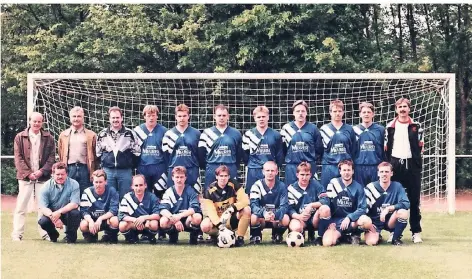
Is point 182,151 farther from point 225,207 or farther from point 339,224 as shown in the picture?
point 339,224

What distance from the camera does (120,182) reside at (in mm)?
6137

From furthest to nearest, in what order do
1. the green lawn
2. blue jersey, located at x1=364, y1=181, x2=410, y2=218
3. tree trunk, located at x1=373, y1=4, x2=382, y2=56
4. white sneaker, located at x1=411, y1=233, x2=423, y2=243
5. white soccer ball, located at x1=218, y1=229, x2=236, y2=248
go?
tree trunk, located at x1=373, y1=4, x2=382, y2=56, white sneaker, located at x1=411, y1=233, x2=423, y2=243, blue jersey, located at x1=364, y1=181, x2=410, y2=218, white soccer ball, located at x1=218, y1=229, x2=236, y2=248, the green lawn

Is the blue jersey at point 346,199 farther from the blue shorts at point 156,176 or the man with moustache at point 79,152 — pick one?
the man with moustache at point 79,152

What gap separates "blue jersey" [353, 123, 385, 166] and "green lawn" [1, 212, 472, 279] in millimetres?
843

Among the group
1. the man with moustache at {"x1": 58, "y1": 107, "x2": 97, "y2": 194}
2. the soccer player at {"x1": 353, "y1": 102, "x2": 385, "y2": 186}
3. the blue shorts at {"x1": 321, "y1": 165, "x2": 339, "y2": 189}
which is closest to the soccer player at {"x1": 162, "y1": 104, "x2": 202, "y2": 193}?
the man with moustache at {"x1": 58, "y1": 107, "x2": 97, "y2": 194}

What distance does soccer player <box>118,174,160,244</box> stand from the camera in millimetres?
5730

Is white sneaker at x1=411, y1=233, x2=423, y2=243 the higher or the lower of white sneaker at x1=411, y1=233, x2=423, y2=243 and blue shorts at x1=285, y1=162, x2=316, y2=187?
the lower

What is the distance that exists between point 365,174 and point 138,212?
7.14ft

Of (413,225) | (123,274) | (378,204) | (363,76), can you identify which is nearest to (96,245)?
(123,274)

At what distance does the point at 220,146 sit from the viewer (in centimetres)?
613

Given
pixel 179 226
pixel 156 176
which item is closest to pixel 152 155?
pixel 156 176

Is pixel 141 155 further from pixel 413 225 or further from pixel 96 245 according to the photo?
pixel 413 225

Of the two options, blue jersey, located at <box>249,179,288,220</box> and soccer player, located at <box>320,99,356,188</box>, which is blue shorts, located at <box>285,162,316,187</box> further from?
blue jersey, located at <box>249,179,288,220</box>

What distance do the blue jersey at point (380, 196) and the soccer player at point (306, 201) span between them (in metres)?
0.42
